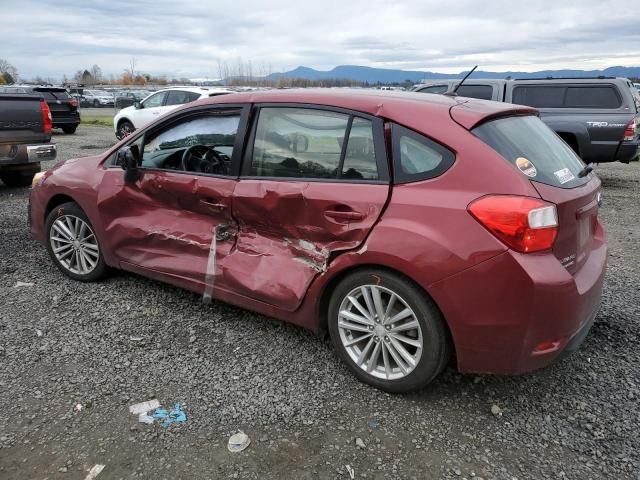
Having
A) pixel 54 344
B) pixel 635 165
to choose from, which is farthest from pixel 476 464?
pixel 635 165

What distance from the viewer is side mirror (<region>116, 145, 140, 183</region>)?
3859mm

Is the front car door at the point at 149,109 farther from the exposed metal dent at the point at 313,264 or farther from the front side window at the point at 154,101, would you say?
the exposed metal dent at the point at 313,264

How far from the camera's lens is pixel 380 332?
2850 mm

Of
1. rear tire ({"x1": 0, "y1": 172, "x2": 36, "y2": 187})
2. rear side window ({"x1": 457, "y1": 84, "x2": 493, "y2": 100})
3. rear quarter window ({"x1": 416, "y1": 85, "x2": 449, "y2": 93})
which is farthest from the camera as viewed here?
rear quarter window ({"x1": 416, "y1": 85, "x2": 449, "y2": 93})

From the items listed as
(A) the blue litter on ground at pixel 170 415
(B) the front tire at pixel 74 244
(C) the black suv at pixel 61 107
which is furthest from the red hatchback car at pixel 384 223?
(C) the black suv at pixel 61 107

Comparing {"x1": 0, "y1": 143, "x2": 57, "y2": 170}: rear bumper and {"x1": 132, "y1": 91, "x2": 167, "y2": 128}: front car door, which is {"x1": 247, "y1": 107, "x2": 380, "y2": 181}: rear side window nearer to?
{"x1": 0, "y1": 143, "x2": 57, "y2": 170}: rear bumper

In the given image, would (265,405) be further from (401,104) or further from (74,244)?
(74,244)

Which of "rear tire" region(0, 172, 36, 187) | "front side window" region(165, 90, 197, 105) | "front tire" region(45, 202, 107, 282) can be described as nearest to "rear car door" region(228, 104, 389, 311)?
"front tire" region(45, 202, 107, 282)

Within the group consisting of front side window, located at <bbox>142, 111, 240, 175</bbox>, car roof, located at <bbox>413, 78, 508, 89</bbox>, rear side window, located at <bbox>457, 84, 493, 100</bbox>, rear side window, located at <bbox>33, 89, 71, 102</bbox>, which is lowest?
rear side window, located at <bbox>33, 89, 71, 102</bbox>

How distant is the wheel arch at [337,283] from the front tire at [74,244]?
2.14 metres

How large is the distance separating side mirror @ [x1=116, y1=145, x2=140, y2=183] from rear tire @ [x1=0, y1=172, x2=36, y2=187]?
5623mm

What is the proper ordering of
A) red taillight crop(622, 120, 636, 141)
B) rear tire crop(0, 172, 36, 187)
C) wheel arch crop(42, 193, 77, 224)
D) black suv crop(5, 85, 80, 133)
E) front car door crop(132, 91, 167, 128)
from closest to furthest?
1. wheel arch crop(42, 193, 77, 224)
2. rear tire crop(0, 172, 36, 187)
3. red taillight crop(622, 120, 636, 141)
4. front car door crop(132, 91, 167, 128)
5. black suv crop(5, 85, 80, 133)

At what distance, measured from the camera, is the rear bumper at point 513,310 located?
242 centimetres

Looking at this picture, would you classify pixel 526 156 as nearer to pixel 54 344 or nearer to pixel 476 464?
pixel 476 464
